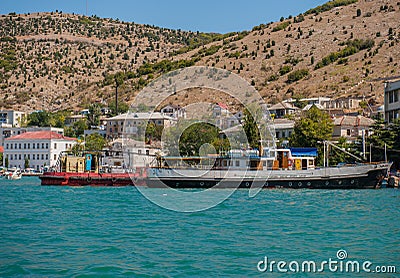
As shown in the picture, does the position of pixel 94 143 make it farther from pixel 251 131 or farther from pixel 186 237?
pixel 186 237

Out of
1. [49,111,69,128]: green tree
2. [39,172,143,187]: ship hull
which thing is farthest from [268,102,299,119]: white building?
[49,111,69,128]: green tree

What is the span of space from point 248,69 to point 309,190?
84217 mm

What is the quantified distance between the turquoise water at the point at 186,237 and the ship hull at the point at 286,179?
11052 millimetres

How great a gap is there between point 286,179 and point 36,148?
63456 mm

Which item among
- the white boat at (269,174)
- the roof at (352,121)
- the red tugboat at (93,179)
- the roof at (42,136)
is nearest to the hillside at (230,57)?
the roof at (352,121)

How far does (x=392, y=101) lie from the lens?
2579 inches

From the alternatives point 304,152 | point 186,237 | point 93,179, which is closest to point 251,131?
point 304,152

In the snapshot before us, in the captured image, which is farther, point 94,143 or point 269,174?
point 94,143

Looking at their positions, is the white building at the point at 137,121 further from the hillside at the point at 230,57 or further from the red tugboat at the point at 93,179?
the red tugboat at the point at 93,179

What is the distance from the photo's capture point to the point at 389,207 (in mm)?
33156

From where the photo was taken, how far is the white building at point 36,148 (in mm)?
101812

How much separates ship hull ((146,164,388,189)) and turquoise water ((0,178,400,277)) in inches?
435

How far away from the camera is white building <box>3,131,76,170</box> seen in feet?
334

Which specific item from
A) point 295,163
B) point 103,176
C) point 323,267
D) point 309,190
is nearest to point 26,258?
point 323,267
